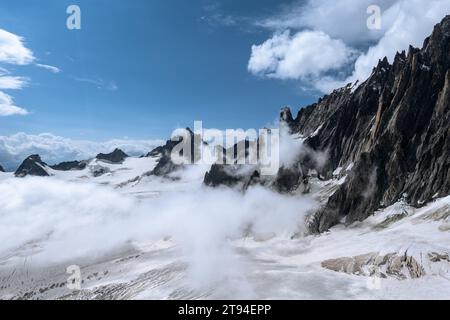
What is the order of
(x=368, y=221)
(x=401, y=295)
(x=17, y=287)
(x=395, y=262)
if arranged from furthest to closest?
(x=17, y=287), (x=368, y=221), (x=395, y=262), (x=401, y=295)

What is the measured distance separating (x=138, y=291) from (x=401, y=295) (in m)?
63.9

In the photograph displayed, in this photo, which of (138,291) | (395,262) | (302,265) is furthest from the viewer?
(302,265)

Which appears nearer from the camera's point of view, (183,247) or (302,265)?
(302,265)

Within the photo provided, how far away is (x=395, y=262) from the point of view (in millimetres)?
115938

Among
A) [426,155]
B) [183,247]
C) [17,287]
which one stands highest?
[426,155]

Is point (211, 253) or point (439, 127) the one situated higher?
point (439, 127)

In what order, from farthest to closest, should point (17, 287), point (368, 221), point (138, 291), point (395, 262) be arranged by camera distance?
1. point (17, 287)
2. point (368, 221)
3. point (138, 291)
4. point (395, 262)

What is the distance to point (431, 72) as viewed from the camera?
200 meters

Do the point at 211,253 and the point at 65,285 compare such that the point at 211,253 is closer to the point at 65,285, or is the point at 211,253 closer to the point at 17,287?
the point at 65,285

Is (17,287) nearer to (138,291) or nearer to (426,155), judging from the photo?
(138,291)
